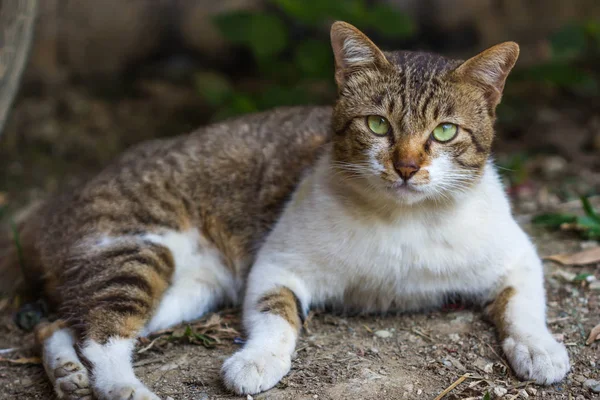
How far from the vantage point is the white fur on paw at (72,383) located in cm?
341

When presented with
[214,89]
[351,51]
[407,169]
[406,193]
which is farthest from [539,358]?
[214,89]

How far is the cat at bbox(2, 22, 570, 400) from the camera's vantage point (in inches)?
134

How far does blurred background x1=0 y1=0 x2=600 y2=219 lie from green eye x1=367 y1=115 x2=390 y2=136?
251 cm

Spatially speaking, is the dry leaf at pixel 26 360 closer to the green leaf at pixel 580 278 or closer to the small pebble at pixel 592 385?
the small pebble at pixel 592 385

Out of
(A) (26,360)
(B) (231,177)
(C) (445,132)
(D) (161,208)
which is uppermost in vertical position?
(C) (445,132)

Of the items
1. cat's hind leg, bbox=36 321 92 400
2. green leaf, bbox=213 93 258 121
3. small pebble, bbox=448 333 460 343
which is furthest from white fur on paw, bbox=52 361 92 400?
green leaf, bbox=213 93 258 121

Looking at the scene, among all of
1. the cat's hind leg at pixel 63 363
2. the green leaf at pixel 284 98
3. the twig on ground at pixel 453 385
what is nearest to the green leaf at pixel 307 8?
A: the green leaf at pixel 284 98

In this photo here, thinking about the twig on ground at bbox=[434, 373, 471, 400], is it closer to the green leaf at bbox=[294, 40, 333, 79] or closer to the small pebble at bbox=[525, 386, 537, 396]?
the small pebble at bbox=[525, 386, 537, 396]

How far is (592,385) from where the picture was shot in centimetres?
329

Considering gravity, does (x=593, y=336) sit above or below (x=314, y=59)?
below

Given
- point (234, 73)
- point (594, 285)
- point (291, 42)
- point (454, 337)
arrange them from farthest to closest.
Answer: point (234, 73)
point (291, 42)
point (594, 285)
point (454, 337)

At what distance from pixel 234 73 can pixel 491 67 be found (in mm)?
4569

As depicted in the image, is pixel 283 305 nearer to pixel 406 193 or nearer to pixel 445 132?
pixel 406 193

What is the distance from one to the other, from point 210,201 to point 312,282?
969 millimetres
